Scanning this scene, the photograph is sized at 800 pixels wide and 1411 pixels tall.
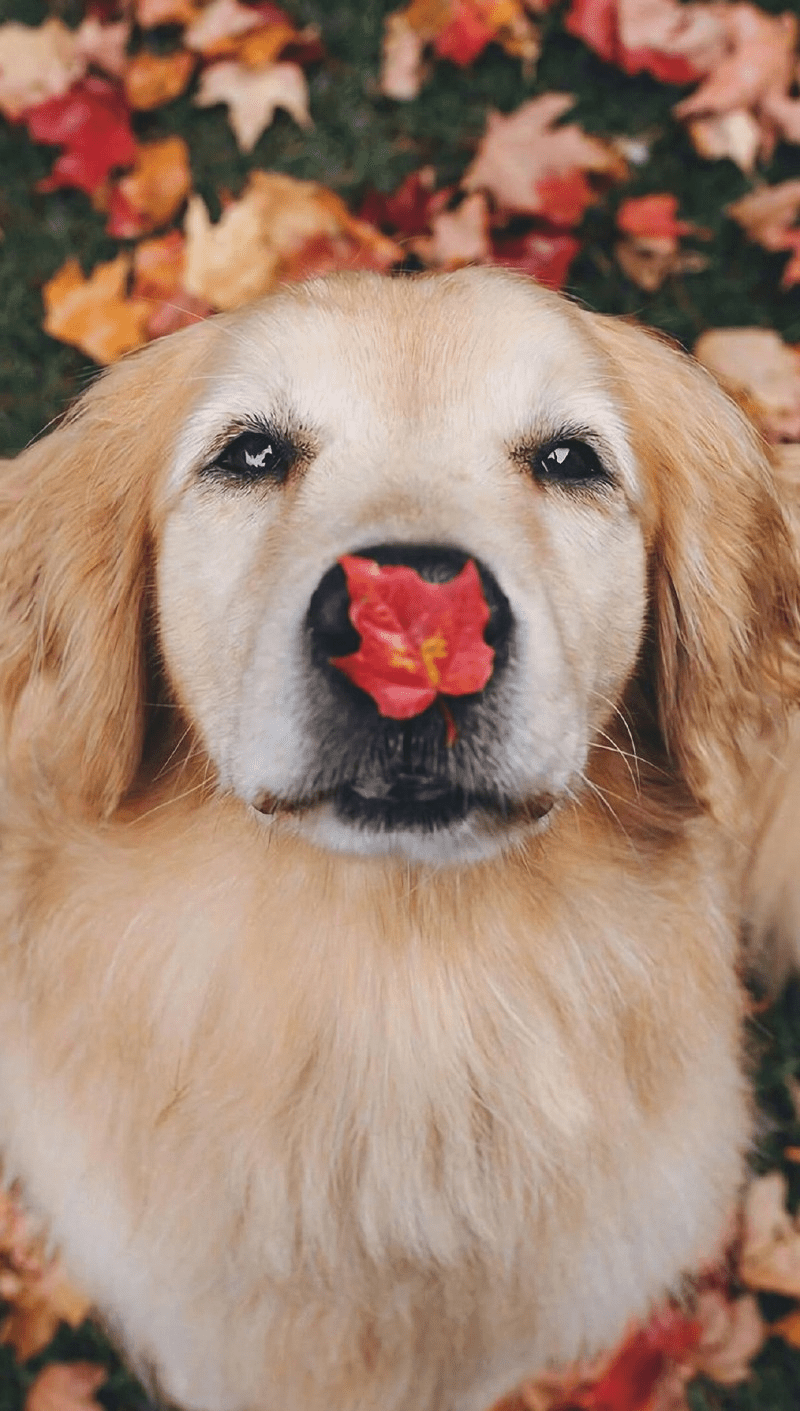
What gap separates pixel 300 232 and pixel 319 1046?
2.23 meters

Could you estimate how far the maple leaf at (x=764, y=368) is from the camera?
297 cm

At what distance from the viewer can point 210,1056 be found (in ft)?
6.33

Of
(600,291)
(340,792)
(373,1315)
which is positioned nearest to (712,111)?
(600,291)

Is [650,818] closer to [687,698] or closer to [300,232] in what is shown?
[687,698]

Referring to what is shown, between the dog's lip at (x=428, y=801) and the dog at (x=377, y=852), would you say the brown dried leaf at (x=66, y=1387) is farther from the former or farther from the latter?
the dog's lip at (x=428, y=801)

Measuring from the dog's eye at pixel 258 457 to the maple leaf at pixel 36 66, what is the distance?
216 cm

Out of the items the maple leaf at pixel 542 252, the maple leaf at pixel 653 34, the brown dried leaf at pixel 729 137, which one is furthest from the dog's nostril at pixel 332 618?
the maple leaf at pixel 653 34

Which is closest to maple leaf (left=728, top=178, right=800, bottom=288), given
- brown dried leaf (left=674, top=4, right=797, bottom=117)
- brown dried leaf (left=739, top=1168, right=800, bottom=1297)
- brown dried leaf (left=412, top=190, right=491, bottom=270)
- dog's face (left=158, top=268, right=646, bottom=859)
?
brown dried leaf (left=674, top=4, right=797, bottom=117)

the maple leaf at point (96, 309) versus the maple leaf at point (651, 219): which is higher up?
the maple leaf at point (651, 219)

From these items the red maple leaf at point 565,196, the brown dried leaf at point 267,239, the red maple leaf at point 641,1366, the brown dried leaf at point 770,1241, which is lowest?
the red maple leaf at point 641,1366

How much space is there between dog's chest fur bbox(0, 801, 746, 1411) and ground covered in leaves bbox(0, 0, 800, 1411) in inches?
67.8

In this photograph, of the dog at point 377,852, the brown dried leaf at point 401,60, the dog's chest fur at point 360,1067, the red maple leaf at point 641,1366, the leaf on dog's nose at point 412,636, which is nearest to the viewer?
the leaf on dog's nose at point 412,636

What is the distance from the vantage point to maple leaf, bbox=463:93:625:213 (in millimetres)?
3275

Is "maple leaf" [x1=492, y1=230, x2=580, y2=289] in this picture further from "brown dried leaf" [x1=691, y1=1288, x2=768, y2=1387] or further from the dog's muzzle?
"brown dried leaf" [x1=691, y1=1288, x2=768, y2=1387]
